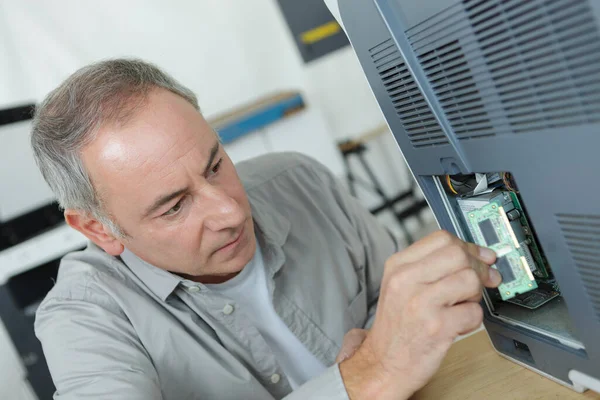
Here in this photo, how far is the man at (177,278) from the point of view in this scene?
0.95 metres

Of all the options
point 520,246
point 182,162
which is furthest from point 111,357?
point 520,246

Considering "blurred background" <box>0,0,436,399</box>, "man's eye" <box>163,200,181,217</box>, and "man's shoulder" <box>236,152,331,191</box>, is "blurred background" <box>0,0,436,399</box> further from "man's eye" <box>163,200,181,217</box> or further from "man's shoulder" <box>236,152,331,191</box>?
"man's eye" <box>163,200,181,217</box>

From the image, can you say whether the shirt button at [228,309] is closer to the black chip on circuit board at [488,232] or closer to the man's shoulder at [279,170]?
the man's shoulder at [279,170]

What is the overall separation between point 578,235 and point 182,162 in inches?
25.4

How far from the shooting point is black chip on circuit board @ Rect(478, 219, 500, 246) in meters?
0.73

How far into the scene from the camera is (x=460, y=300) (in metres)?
0.67

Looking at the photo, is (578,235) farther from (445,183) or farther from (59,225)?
(59,225)

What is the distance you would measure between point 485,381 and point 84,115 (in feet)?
2.70

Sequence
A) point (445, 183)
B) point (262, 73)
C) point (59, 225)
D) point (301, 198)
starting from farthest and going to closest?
point (262, 73) < point (59, 225) < point (301, 198) < point (445, 183)

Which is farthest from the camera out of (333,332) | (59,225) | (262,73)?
(262,73)

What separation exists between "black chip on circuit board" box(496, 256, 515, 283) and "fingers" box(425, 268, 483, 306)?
0.07 m

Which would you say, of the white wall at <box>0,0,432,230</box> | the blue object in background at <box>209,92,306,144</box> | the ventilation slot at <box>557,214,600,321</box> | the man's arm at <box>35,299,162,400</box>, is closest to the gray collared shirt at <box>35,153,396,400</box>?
the man's arm at <box>35,299,162,400</box>

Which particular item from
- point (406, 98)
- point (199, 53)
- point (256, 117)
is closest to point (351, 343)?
point (406, 98)

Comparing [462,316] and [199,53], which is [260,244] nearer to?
[462,316]
